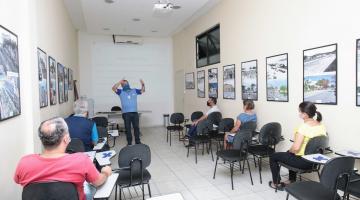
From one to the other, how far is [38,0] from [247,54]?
145 inches

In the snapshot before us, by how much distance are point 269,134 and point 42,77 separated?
3.39 m

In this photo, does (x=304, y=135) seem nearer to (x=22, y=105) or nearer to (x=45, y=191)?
(x=45, y=191)

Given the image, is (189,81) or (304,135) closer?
(304,135)

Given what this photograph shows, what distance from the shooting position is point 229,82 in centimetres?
564

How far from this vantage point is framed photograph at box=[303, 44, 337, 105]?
3160mm

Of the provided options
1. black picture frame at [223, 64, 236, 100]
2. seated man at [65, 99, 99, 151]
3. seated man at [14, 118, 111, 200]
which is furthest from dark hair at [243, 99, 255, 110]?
seated man at [14, 118, 111, 200]

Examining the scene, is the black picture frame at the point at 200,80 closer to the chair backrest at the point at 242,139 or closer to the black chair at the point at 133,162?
→ the chair backrest at the point at 242,139

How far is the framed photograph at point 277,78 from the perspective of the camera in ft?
13.0

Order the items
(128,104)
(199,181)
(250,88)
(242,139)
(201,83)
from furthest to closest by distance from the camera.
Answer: (201,83), (128,104), (250,88), (199,181), (242,139)

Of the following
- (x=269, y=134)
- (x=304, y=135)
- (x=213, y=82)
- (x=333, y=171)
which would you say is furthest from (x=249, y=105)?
(x=333, y=171)

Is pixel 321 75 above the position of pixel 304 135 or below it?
above

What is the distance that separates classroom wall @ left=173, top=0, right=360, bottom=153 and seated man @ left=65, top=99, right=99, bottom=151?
301 cm

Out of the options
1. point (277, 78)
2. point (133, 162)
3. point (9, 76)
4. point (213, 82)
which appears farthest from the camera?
point (213, 82)

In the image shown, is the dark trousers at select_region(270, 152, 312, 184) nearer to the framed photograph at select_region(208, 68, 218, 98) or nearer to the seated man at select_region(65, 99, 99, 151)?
the seated man at select_region(65, 99, 99, 151)
